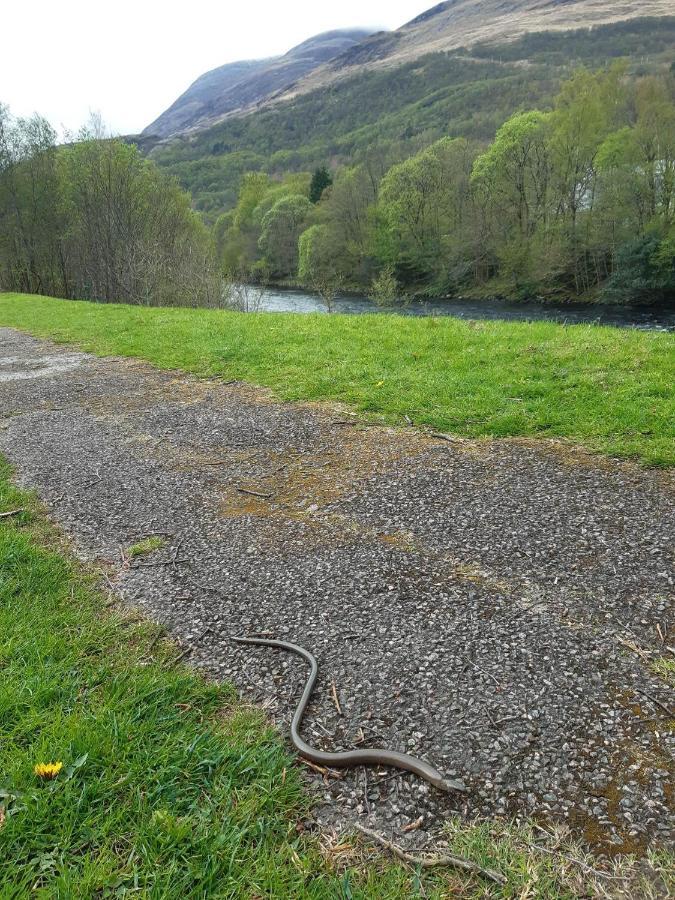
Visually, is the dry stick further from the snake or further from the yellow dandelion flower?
the yellow dandelion flower

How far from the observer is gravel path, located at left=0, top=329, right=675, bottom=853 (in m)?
2.68

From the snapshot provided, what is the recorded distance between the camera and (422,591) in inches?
160

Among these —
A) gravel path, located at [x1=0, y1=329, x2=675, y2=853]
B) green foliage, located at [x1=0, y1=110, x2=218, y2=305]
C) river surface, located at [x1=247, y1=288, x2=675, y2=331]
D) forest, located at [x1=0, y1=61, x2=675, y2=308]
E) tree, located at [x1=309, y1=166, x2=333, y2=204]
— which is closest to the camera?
gravel path, located at [x1=0, y1=329, x2=675, y2=853]

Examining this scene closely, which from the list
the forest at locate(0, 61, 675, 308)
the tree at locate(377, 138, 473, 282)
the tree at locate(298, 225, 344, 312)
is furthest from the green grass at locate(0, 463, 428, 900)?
the tree at locate(298, 225, 344, 312)

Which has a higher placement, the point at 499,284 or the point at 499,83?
the point at 499,83

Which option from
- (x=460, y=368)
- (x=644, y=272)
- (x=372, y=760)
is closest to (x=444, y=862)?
(x=372, y=760)

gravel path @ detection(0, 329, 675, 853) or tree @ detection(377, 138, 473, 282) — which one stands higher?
tree @ detection(377, 138, 473, 282)

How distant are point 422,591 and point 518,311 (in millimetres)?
38361

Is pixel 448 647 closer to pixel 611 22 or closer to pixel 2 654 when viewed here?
pixel 2 654

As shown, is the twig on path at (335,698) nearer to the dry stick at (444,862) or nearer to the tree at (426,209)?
the dry stick at (444,862)

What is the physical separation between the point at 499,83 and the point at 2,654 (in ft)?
574

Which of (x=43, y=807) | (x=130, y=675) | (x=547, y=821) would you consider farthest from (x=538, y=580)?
(x=43, y=807)

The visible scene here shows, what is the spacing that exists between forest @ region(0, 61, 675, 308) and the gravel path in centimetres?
2280

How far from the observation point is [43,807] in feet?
7.97
